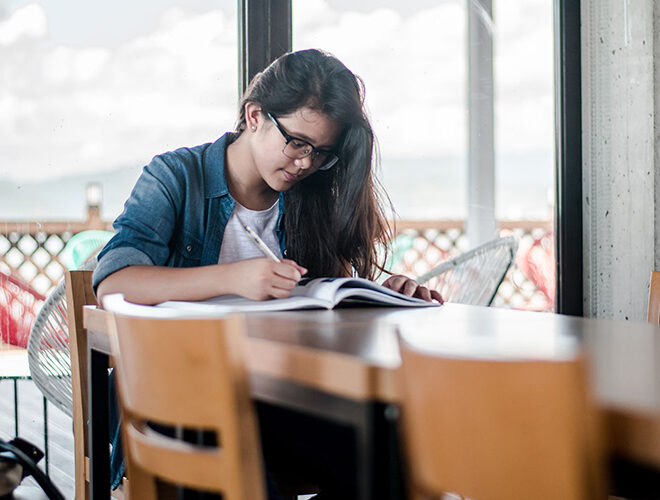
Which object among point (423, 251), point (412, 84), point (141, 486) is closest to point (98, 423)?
point (141, 486)

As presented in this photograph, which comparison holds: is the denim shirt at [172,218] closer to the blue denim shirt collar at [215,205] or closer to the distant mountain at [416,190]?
the blue denim shirt collar at [215,205]

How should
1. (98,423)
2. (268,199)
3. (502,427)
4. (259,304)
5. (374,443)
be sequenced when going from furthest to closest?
(268,199) → (98,423) → (259,304) → (374,443) → (502,427)

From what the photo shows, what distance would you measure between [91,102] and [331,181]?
85cm

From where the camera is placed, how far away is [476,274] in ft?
7.66

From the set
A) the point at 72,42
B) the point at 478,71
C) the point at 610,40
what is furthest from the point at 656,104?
the point at 72,42

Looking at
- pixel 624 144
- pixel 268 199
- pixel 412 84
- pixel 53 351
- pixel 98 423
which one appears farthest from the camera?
pixel 624 144

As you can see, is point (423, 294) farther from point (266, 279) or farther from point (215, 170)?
point (215, 170)

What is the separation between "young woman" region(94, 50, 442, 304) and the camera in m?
1.50

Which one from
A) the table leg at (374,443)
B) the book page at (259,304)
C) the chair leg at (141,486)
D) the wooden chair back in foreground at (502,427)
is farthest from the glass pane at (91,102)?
the wooden chair back in foreground at (502,427)

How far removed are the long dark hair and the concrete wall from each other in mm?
1366

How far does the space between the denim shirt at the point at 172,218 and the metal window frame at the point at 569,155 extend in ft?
5.40

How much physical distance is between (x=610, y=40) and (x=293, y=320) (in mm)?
2265

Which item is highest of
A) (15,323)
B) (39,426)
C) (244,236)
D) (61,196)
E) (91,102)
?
(91,102)

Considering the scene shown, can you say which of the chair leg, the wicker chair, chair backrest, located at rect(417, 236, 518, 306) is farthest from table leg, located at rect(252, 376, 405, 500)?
chair backrest, located at rect(417, 236, 518, 306)
